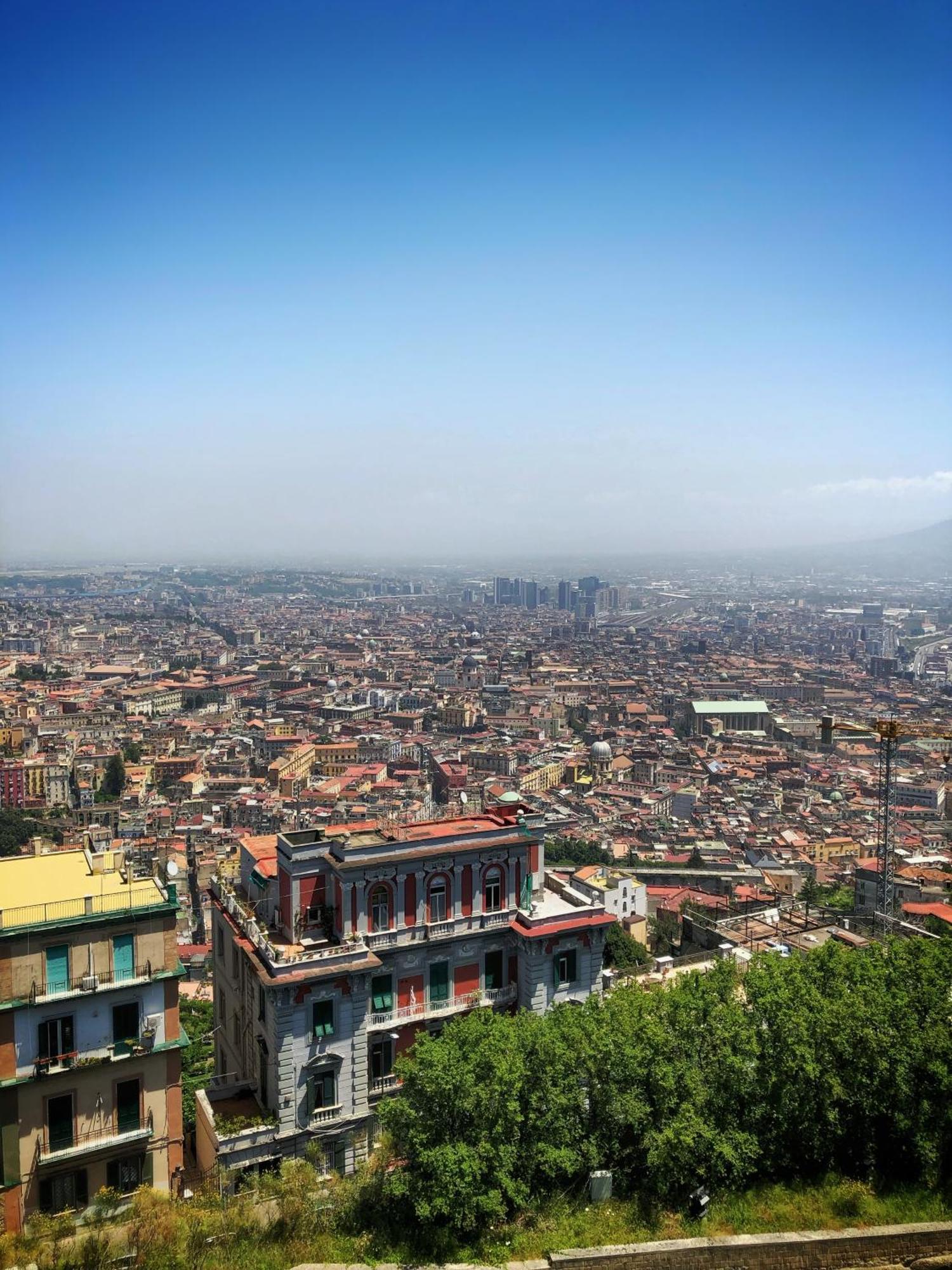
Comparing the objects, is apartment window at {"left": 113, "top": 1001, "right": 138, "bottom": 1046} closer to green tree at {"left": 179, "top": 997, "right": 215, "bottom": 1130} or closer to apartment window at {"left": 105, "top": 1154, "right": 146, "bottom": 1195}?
apartment window at {"left": 105, "top": 1154, "right": 146, "bottom": 1195}

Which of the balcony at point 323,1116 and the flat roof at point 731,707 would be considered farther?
the flat roof at point 731,707

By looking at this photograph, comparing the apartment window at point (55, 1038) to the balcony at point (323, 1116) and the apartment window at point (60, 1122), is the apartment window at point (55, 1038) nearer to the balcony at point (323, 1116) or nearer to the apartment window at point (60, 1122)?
the apartment window at point (60, 1122)

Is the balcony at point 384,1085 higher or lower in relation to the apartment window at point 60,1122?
lower

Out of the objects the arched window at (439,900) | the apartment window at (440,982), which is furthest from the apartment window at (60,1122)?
the arched window at (439,900)

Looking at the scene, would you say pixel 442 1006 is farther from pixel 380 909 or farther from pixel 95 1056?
pixel 95 1056

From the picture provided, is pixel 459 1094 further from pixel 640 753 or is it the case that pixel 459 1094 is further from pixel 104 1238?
pixel 640 753

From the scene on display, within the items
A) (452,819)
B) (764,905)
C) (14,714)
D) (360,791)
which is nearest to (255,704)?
(14,714)
